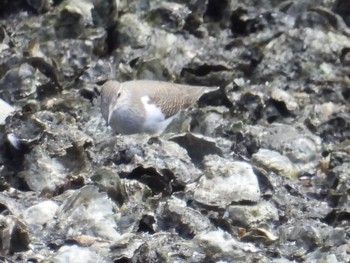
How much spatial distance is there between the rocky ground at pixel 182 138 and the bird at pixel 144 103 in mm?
150

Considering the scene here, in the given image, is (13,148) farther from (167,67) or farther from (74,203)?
(167,67)

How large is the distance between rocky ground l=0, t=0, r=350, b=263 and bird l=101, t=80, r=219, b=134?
0.15m

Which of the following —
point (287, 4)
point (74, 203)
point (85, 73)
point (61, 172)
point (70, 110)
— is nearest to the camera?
point (74, 203)

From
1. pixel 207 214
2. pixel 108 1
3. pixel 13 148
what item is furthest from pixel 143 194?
pixel 108 1

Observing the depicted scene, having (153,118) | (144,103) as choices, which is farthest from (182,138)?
(144,103)

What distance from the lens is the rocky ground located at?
20.9 feet

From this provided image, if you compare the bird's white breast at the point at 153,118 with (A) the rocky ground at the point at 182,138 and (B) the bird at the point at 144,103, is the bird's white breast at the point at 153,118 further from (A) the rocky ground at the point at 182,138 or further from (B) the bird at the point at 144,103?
(A) the rocky ground at the point at 182,138

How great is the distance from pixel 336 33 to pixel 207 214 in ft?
10.9

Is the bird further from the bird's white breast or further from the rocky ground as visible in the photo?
the rocky ground

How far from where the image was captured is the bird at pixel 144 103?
27.5 feet

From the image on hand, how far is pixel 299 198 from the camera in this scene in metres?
7.36

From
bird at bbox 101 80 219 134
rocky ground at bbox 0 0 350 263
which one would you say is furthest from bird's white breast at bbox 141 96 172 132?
rocky ground at bbox 0 0 350 263

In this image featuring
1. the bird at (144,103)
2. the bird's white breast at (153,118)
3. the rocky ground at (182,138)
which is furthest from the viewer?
the bird's white breast at (153,118)

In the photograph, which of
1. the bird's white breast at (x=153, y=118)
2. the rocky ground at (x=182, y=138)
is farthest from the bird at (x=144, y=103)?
the rocky ground at (x=182, y=138)
